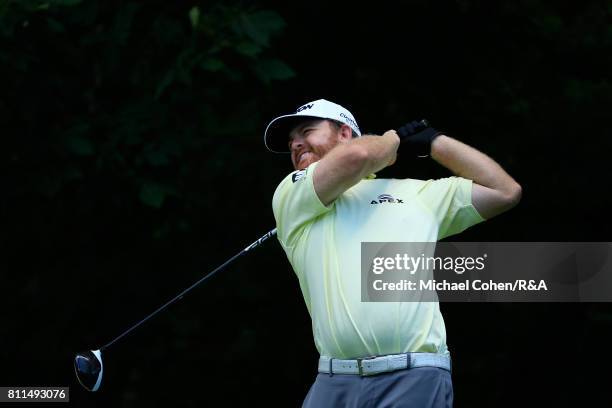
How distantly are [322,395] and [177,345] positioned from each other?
490 cm

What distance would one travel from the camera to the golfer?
14.7 ft

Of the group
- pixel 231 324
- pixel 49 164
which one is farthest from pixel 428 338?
pixel 231 324

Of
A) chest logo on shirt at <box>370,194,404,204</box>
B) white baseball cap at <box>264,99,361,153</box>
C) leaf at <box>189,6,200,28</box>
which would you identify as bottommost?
chest logo on shirt at <box>370,194,404,204</box>

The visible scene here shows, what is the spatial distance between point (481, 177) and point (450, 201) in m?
0.16

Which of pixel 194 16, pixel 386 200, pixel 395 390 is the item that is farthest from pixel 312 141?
pixel 194 16

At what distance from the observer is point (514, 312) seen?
902cm

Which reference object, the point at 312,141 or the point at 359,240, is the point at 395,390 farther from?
the point at 312,141

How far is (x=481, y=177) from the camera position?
487 centimetres

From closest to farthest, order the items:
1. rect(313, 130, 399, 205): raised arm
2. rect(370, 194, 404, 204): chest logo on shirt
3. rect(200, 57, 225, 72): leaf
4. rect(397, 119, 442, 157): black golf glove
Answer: rect(313, 130, 399, 205): raised arm
rect(370, 194, 404, 204): chest logo on shirt
rect(397, 119, 442, 157): black golf glove
rect(200, 57, 225, 72): leaf

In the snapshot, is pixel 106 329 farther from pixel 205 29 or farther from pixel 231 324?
pixel 205 29

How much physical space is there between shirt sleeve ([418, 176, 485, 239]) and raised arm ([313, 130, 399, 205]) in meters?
0.22

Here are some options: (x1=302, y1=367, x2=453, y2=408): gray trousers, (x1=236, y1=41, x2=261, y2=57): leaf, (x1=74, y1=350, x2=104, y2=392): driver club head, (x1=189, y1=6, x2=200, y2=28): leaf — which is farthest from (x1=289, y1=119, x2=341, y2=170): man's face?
(x1=189, y1=6, x2=200, y2=28): leaf
